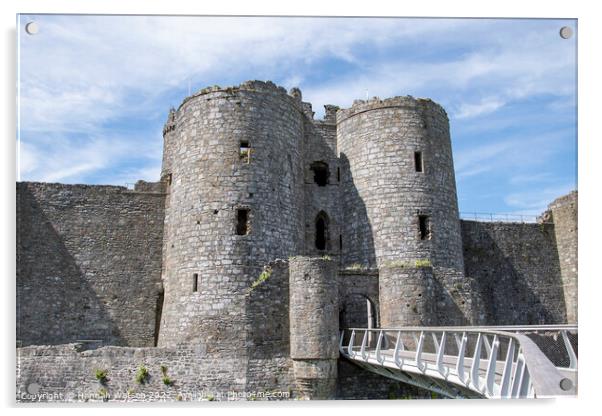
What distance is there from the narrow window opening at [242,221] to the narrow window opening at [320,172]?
431 cm

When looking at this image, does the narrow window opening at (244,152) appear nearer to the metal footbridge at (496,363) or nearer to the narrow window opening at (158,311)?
the narrow window opening at (158,311)

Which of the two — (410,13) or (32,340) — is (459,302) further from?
(32,340)

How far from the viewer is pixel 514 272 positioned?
76.7 feet

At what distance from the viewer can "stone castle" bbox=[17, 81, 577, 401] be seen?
16094mm

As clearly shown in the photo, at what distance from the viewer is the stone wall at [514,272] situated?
2278 cm

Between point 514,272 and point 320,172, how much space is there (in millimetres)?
8605

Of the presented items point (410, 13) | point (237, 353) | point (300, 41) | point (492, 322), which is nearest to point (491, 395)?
Answer: point (410, 13)

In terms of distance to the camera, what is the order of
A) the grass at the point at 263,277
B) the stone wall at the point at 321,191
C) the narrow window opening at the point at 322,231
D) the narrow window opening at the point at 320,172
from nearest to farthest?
the grass at the point at 263,277
the stone wall at the point at 321,191
the narrow window opening at the point at 322,231
the narrow window opening at the point at 320,172

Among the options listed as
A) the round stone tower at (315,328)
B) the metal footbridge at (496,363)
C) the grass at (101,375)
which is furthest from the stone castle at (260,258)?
the metal footbridge at (496,363)

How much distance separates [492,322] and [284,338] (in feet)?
31.1

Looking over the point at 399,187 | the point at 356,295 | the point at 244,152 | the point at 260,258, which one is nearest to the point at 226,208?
the point at 260,258

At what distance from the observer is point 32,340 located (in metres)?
18.2

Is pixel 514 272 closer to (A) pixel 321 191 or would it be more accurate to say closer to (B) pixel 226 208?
(A) pixel 321 191

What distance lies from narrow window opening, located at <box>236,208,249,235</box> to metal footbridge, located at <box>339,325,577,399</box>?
5.74 m
